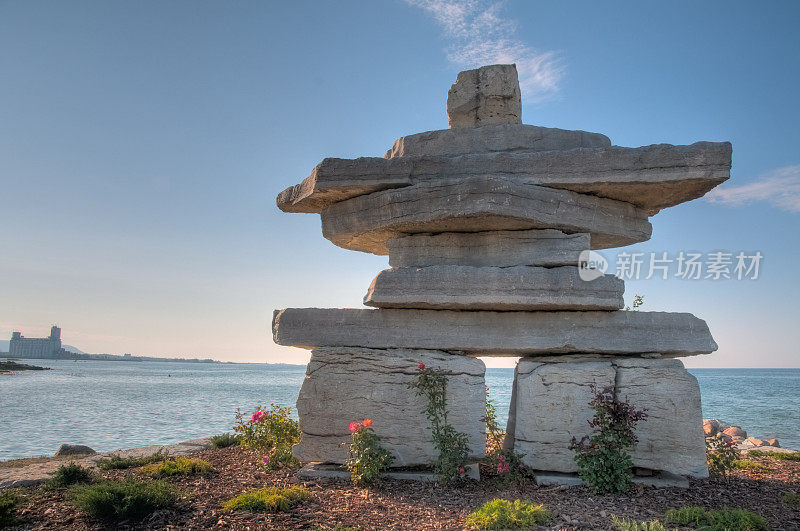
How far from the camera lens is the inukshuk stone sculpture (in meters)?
6.48

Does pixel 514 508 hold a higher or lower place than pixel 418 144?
lower

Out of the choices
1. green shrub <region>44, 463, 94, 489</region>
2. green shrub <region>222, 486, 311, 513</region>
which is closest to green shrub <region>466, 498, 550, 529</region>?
green shrub <region>222, 486, 311, 513</region>

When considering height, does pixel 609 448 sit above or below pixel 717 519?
above

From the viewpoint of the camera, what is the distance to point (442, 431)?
648 cm

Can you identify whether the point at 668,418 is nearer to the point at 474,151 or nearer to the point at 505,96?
the point at 474,151

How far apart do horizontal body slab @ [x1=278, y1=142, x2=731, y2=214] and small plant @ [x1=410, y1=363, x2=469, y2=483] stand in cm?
271

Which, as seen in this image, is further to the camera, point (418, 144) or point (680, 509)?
point (418, 144)

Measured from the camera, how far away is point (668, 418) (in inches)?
251

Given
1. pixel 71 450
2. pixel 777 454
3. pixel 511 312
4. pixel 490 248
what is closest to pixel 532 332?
pixel 511 312

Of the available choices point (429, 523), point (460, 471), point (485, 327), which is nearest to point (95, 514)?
point (429, 523)

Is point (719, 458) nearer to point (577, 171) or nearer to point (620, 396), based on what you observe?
point (620, 396)

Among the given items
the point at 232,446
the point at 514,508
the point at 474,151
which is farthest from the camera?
the point at 232,446

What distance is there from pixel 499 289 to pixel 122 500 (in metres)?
4.68

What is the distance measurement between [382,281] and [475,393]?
74.0 inches
